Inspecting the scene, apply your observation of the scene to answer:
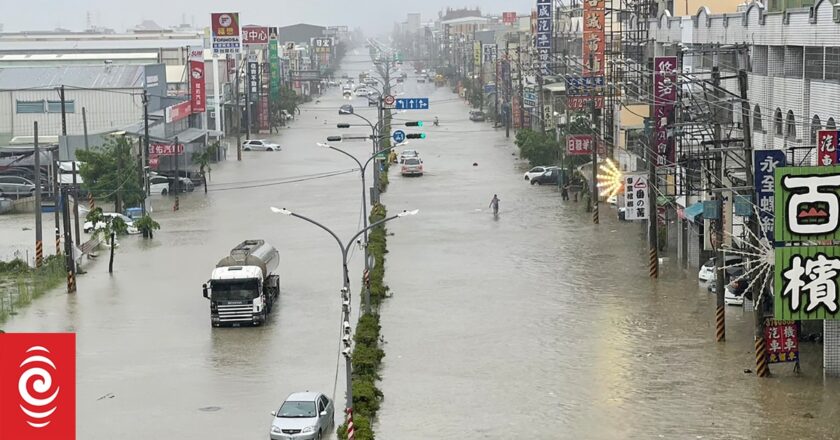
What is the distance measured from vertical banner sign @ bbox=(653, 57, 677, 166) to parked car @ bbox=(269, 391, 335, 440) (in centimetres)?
1719

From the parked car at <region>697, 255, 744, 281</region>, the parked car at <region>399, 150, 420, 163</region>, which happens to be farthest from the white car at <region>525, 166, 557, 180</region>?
the parked car at <region>697, 255, 744, 281</region>

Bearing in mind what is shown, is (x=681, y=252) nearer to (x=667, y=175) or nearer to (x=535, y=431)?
(x=667, y=175)

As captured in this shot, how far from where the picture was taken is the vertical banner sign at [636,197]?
149 ft

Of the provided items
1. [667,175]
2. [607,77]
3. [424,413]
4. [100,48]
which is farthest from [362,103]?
[424,413]

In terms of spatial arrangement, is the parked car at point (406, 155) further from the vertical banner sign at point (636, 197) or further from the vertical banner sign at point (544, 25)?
the vertical banner sign at point (636, 197)

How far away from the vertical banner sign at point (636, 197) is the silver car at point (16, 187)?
30.8 metres

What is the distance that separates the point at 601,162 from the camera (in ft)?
211

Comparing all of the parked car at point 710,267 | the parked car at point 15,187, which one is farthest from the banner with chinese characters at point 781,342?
the parked car at point 15,187

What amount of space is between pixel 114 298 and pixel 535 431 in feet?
59.0

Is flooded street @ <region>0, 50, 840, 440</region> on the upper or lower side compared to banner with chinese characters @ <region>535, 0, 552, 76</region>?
lower

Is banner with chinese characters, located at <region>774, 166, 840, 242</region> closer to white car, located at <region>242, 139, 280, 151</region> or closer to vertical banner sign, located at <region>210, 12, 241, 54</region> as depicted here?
white car, located at <region>242, 139, 280, 151</region>

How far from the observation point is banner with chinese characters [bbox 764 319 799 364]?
101 ft

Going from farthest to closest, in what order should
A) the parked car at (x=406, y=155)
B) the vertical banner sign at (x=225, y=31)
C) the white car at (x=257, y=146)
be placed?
the vertical banner sign at (x=225, y=31) → the white car at (x=257, y=146) → the parked car at (x=406, y=155)

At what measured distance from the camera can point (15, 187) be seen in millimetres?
66625
